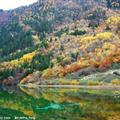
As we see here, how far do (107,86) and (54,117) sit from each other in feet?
399

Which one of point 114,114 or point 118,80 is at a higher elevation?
point 114,114

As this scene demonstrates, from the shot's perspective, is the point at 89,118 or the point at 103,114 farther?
the point at 103,114

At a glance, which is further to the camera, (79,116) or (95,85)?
(95,85)

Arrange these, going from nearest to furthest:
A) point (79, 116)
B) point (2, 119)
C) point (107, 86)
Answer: point (2, 119)
point (79, 116)
point (107, 86)

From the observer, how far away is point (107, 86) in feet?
607

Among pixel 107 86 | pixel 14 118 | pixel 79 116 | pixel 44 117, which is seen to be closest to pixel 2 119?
pixel 14 118

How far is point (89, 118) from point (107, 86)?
124m

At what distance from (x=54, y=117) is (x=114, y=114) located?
10.0 metres

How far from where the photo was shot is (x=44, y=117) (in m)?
65.6

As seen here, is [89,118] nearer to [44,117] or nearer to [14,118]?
[44,117]

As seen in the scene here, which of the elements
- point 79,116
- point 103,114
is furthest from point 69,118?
point 103,114

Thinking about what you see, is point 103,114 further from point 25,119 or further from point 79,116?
point 25,119

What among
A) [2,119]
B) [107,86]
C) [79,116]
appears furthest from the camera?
[107,86]

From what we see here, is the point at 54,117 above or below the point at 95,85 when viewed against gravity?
above
